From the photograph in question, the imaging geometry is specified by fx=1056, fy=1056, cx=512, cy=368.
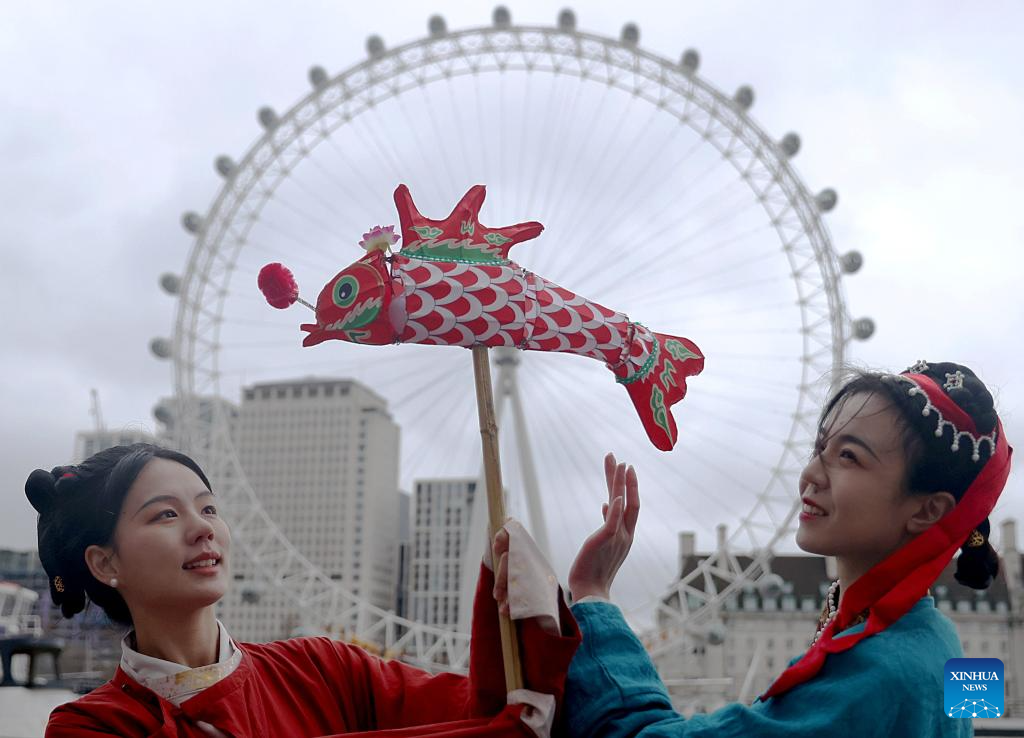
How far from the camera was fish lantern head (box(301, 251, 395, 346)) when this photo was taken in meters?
1.86

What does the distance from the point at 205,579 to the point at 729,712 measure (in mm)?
958

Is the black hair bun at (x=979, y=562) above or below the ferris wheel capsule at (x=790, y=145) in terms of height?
below

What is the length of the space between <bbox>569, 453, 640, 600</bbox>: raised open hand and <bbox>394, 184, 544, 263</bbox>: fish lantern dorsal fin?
444 millimetres

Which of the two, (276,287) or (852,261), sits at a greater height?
(852,261)

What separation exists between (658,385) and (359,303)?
61 cm

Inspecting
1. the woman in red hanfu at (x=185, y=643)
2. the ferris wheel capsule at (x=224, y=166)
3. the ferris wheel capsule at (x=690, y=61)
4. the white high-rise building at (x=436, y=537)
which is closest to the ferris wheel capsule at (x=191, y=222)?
the ferris wheel capsule at (x=224, y=166)

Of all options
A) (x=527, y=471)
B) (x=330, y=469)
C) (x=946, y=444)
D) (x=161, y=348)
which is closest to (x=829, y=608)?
(x=946, y=444)

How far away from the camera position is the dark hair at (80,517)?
1.97m

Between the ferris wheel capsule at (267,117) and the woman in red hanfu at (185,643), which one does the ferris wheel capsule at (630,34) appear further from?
the woman in red hanfu at (185,643)

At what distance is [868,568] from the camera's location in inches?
71.9

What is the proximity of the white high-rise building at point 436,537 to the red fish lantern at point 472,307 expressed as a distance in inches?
2416

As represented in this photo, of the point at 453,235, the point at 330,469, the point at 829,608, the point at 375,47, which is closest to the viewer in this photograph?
the point at 453,235

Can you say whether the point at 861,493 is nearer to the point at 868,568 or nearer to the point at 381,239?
the point at 868,568

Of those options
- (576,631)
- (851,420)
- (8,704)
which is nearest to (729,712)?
(576,631)
